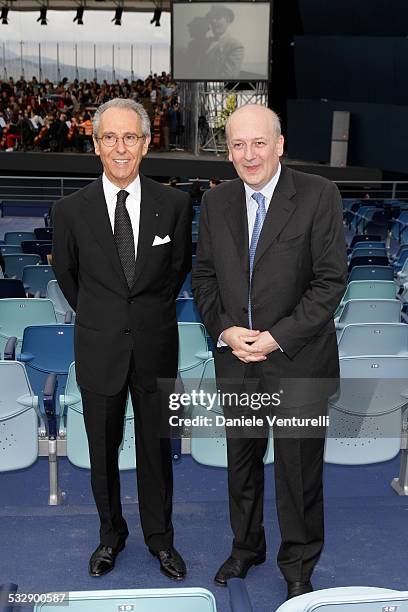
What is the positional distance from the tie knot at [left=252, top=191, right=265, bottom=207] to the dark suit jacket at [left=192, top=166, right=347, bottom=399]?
5cm

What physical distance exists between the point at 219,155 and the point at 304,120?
2866 millimetres

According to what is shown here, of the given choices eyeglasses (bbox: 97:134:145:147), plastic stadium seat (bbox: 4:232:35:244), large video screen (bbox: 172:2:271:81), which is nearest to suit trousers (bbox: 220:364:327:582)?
eyeglasses (bbox: 97:134:145:147)

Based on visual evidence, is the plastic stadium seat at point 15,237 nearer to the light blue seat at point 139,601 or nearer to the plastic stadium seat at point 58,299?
the plastic stadium seat at point 58,299

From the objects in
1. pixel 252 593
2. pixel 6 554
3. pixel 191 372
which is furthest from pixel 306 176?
pixel 191 372

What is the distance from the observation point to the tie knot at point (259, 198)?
2.71 metres

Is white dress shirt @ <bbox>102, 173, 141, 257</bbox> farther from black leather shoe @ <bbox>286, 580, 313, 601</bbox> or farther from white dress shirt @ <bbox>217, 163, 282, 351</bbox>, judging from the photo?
black leather shoe @ <bbox>286, 580, 313, 601</bbox>

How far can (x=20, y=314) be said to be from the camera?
18.2 ft

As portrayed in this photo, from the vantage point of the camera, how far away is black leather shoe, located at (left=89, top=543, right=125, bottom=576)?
303cm

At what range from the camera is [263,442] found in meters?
2.92

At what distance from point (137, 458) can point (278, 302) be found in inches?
35.0

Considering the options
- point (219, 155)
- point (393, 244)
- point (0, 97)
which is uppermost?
point (0, 97)

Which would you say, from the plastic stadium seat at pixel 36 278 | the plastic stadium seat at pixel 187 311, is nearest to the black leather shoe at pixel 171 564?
the plastic stadium seat at pixel 187 311

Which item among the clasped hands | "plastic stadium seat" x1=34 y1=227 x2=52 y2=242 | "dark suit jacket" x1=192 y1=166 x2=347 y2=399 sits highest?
"dark suit jacket" x1=192 y1=166 x2=347 y2=399

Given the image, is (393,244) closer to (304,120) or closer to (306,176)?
(304,120)
